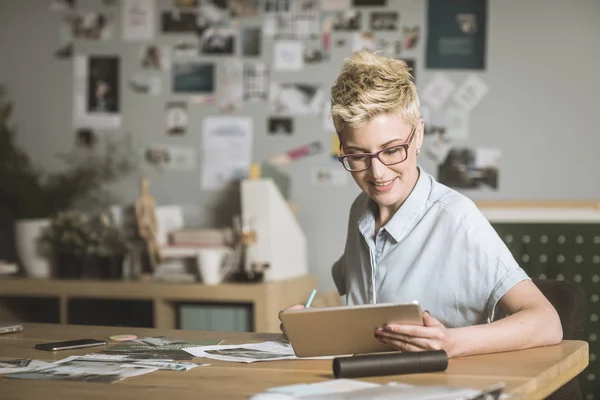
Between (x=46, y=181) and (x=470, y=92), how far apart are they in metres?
1.93

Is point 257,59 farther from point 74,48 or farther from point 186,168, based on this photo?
point 74,48

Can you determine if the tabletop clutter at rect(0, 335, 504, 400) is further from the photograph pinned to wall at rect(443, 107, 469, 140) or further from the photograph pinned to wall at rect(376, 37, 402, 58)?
the photograph pinned to wall at rect(376, 37, 402, 58)

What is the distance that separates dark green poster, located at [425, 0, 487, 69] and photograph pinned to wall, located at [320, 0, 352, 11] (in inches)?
13.2

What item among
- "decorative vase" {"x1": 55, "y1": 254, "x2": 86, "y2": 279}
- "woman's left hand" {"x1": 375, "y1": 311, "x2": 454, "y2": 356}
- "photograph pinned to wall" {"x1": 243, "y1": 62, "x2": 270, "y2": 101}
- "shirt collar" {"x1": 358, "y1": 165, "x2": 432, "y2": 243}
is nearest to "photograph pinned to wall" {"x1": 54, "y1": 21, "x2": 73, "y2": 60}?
"photograph pinned to wall" {"x1": 243, "y1": 62, "x2": 270, "y2": 101}

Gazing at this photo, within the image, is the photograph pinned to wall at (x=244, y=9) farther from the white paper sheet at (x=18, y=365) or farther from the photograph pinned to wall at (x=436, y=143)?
the white paper sheet at (x=18, y=365)

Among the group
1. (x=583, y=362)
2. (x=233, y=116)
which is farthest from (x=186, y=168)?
(x=583, y=362)

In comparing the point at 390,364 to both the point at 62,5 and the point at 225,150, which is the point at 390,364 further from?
the point at 62,5

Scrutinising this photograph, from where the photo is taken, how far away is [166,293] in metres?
3.38

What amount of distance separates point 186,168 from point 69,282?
0.71 m

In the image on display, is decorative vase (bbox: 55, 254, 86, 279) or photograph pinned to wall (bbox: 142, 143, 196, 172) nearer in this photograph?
decorative vase (bbox: 55, 254, 86, 279)

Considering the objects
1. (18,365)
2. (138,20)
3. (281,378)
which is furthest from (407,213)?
(138,20)

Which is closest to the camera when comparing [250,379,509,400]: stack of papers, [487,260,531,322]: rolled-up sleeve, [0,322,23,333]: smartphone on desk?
[250,379,509,400]: stack of papers

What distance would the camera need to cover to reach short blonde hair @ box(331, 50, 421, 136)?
176cm

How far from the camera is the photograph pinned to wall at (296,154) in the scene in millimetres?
3688
